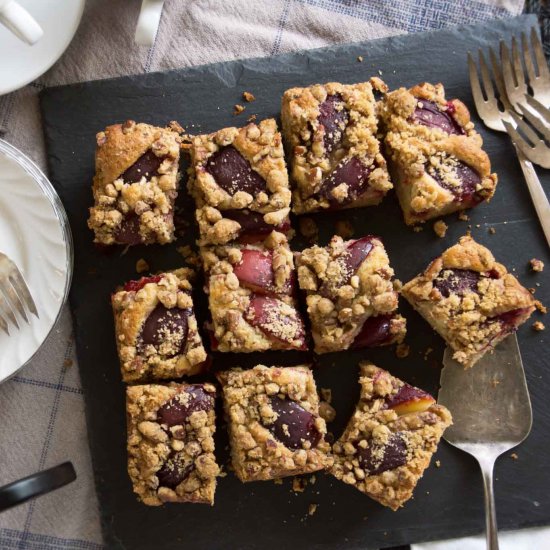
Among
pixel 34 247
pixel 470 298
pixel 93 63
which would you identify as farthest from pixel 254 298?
pixel 93 63

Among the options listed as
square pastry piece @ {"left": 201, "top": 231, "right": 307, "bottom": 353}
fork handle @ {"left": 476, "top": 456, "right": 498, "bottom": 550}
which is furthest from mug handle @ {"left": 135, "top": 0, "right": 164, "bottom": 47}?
fork handle @ {"left": 476, "top": 456, "right": 498, "bottom": 550}

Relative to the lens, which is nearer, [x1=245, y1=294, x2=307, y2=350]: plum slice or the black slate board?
[x1=245, y1=294, x2=307, y2=350]: plum slice

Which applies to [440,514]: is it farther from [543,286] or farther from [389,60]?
[389,60]

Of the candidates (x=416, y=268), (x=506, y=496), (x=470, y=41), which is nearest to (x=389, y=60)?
(x=470, y=41)

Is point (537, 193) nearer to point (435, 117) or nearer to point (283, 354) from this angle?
point (435, 117)

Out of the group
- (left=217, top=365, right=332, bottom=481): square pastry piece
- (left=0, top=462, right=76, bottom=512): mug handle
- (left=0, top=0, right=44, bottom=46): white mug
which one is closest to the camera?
(left=0, top=462, right=76, bottom=512): mug handle

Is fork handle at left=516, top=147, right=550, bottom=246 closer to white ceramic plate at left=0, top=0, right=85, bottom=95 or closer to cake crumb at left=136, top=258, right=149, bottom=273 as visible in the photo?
cake crumb at left=136, top=258, right=149, bottom=273

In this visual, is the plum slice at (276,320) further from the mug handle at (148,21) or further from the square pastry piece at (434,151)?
the mug handle at (148,21)
